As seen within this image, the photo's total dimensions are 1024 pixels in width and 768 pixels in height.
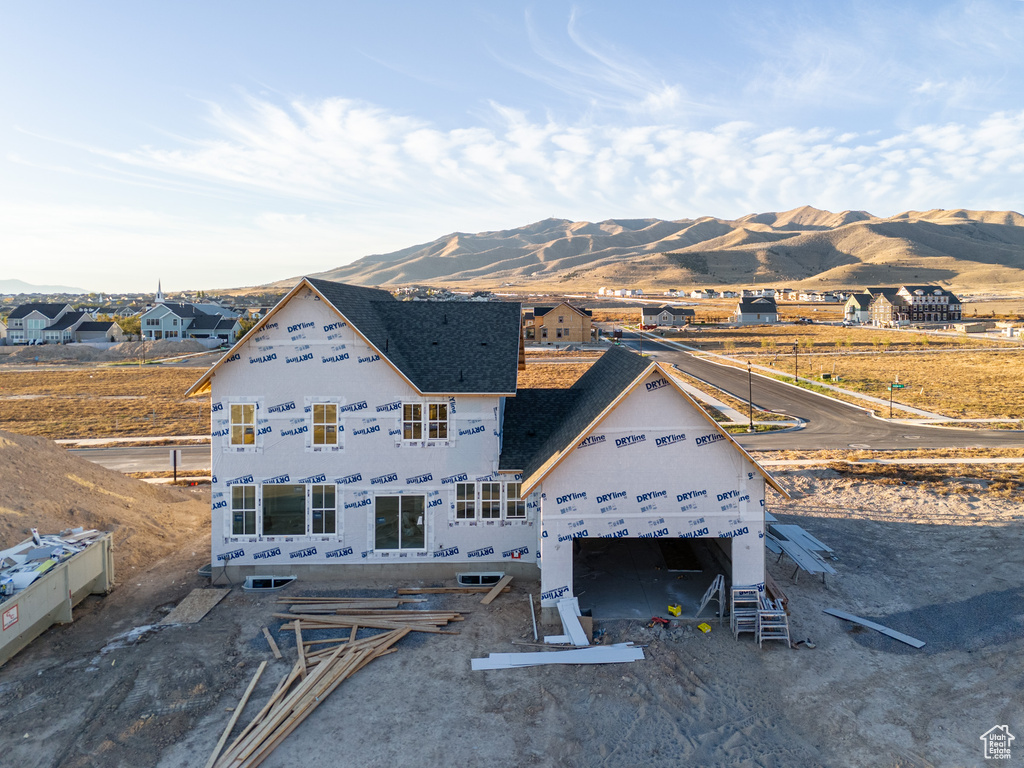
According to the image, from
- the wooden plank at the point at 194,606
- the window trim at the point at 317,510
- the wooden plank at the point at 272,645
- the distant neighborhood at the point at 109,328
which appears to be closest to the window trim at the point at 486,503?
the window trim at the point at 317,510

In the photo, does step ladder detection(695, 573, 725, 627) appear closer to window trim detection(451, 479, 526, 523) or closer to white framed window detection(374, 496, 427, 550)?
window trim detection(451, 479, 526, 523)

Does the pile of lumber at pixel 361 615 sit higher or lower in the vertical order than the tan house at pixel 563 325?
lower

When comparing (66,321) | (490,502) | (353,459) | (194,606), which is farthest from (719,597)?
(66,321)

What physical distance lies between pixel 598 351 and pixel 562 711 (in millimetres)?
81014

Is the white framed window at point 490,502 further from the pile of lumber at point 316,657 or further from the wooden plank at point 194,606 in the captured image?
the wooden plank at point 194,606

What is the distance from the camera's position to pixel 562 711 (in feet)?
41.5

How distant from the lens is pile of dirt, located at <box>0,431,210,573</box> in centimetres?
2053

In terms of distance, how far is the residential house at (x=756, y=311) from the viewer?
142375 millimetres

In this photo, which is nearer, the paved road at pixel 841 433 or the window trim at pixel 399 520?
the window trim at pixel 399 520

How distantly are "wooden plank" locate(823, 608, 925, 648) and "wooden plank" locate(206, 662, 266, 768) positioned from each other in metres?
14.6

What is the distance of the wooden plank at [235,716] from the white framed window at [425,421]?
24.4 ft

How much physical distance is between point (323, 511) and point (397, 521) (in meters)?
2.27

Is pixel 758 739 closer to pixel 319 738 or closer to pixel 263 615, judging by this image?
pixel 319 738

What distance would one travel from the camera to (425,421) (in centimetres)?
1914
